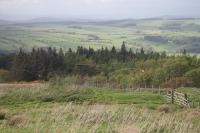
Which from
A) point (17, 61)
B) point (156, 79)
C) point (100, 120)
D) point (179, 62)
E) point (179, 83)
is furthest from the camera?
point (17, 61)

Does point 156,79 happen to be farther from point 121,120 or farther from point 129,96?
point 121,120

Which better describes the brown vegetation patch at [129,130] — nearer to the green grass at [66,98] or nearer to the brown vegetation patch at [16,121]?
the brown vegetation patch at [16,121]

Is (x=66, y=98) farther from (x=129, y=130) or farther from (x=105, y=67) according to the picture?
(x=105, y=67)

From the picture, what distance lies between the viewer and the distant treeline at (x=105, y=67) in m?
76.8

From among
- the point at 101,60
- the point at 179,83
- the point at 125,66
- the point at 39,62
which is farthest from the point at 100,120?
the point at 101,60

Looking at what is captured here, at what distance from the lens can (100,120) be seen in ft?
62.3

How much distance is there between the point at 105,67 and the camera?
338 feet

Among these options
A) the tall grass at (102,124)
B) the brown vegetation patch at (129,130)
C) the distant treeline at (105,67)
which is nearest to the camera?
the brown vegetation patch at (129,130)

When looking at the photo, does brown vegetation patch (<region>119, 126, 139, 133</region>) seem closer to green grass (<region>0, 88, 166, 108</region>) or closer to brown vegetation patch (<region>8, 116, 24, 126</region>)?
brown vegetation patch (<region>8, 116, 24, 126</region>)

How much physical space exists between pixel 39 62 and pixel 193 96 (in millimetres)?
58938

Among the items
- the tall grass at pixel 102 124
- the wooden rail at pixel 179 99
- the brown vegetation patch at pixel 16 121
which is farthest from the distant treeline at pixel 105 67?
the brown vegetation patch at pixel 16 121

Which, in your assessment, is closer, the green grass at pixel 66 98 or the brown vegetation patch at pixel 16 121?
the brown vegetation patch at pixel 16 121

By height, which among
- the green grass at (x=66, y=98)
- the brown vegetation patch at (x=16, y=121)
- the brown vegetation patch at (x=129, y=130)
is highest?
the brown vegetation patch at (x=129, y=130)

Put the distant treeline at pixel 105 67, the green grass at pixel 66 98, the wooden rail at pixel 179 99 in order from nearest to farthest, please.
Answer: the wooden rail at pixel 179 99
the green grass at pixel 66 98
the distant treeline at pixel 105 67
